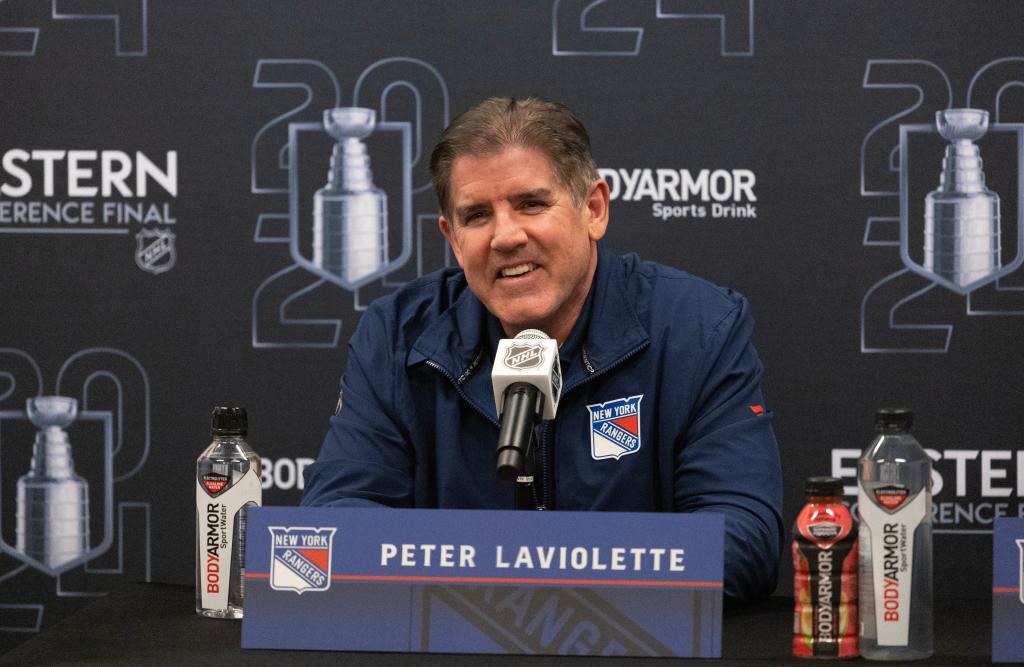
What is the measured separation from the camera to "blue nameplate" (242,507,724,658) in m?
1.32

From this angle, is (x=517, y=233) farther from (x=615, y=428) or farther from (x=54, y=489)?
(x=54, y=489)

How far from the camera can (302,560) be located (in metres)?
1.36

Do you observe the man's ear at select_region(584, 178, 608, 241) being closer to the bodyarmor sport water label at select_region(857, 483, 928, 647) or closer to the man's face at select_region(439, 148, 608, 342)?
the man's face at select_region(439, 148, 608, 342)

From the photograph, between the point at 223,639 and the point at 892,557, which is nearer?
the point at 892,557

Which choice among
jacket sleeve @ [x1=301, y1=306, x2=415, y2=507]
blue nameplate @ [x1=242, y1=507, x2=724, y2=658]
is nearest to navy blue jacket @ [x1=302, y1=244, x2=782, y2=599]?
jacket sleeve @ [x1=301, y1=306, x2=415, y2=507]

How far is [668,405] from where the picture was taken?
195 cm

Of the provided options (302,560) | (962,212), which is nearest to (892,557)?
Answer: (302,560)

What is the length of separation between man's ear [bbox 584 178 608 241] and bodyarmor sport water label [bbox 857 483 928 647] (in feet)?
2.59

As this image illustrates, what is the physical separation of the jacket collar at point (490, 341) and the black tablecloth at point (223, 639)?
1.51 feet

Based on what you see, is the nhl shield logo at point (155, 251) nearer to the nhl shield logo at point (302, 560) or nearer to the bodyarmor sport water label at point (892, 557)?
the nhl shield logo at point (302, 560)

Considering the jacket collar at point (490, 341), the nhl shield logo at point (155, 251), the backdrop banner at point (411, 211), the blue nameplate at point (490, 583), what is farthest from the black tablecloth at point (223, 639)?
the nhl shield logo at point (155, 251)

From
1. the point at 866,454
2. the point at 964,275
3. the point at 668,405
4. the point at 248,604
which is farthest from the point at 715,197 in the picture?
the point at 248,604

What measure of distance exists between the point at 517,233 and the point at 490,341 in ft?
0.74

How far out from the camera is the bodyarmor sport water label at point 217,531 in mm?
1561
